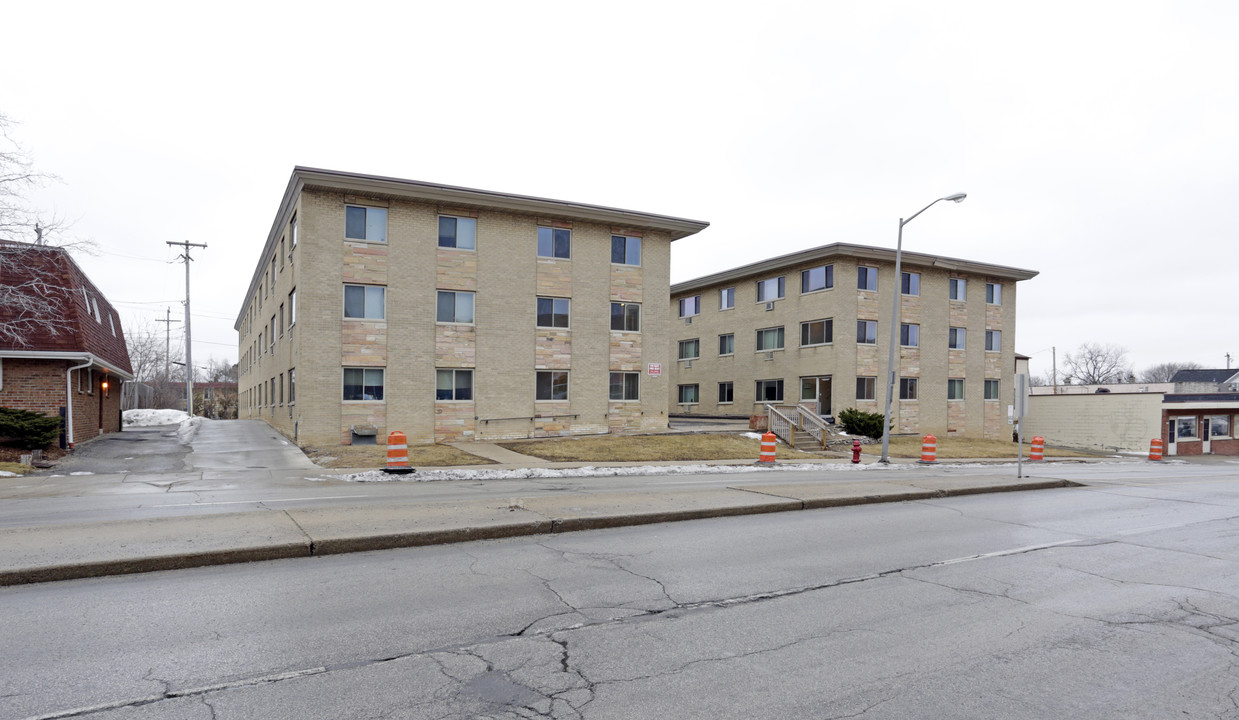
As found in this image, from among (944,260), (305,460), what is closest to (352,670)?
(305,460)

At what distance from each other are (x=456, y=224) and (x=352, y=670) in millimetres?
24027

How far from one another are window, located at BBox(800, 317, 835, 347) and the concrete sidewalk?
80.5 feet

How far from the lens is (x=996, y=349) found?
137 ft

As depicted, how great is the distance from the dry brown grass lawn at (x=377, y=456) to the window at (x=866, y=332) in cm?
2195

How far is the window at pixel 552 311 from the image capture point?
28.7 meters

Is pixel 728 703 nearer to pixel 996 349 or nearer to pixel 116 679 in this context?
pixel 116 679

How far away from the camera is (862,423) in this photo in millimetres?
33156

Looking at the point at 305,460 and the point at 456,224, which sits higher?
the point at 456,224

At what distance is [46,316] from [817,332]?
31.5 metres

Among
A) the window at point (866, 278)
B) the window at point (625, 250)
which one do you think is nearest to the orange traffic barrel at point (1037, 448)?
the window at point (866, 278)

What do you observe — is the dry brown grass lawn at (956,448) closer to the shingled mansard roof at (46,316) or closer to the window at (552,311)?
the window at (552,311)

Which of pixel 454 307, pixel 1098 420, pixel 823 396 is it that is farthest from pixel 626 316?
pixel 1098 420

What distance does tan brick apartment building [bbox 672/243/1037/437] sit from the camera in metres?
36.5

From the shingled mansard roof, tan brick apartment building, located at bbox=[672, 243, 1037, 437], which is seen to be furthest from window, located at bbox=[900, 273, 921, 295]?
the shingled mansard roof
